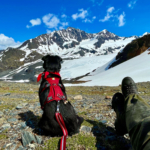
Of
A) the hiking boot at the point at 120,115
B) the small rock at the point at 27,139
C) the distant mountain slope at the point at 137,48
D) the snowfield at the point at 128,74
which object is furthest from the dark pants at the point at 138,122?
the distant mountain slope at the point at 137,48

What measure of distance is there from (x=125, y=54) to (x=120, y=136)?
169ft

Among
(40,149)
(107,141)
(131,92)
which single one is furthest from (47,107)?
(131,92)

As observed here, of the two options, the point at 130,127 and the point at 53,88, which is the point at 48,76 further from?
the point at 130,127

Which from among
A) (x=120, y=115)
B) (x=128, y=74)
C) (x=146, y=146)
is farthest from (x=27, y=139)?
(x=128, y=74)

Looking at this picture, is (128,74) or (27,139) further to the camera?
(128,74)

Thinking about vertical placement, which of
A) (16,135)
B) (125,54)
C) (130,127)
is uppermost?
(125,54)

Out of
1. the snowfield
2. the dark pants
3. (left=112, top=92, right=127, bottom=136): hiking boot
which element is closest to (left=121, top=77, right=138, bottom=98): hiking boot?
(left=112, top=92, right=127, bottom=136): hiking boot

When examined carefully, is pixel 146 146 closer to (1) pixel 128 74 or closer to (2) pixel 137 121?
(2) pixel 137 121

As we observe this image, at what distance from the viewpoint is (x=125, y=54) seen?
49.5 meters

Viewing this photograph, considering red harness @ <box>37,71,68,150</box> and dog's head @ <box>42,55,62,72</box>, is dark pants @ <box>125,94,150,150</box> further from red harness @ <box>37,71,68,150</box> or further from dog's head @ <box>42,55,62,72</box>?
dog's head @ <box>42,55,62,72</box>

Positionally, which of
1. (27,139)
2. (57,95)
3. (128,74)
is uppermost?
(128,74)

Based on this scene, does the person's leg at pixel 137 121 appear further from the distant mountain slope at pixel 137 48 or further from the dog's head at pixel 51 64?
the distant mountain slope at pixel 137 48

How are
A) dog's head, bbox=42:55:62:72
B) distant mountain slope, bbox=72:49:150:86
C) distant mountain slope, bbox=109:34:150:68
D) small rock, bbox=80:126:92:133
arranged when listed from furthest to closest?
1. distant mountain slope, bbox=109:34:150:68
2. distant mountain slope, bbox=72:49:150:86
3. dog's head, bbox=42:55:62:72
4. small rock, bbox=80:126:92:133

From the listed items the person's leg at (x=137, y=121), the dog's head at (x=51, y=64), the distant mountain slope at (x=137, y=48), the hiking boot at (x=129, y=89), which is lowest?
the person's leg at (x=137, y=121)
